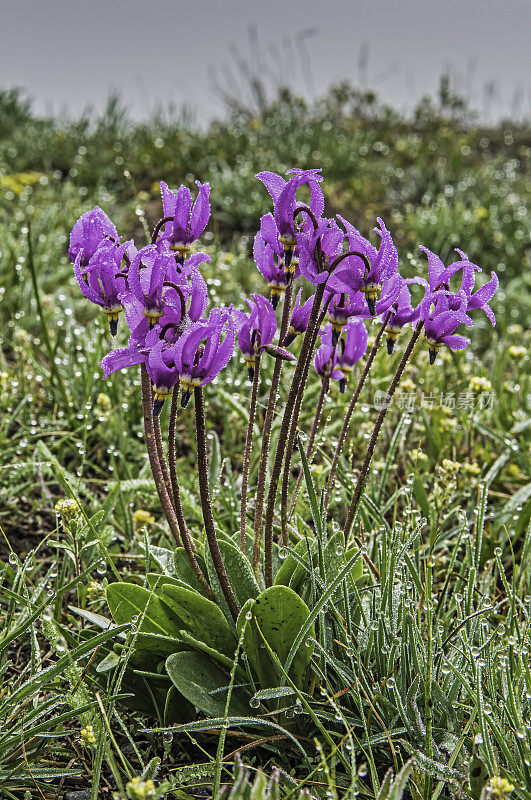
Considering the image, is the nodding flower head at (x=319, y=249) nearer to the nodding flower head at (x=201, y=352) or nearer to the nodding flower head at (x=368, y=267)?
the nodding flower head at (x=368, y=267)

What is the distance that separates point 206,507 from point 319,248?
631 mm

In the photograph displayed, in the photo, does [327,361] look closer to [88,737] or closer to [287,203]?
[287,203]

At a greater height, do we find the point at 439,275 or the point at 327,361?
the point at 439,275

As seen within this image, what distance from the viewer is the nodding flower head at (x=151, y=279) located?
4.92 ft

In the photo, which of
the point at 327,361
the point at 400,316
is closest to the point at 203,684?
the point at 327,361

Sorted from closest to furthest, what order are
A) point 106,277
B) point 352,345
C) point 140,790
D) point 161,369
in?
point 140,790
point 161,369
point 106,277
point 352,345

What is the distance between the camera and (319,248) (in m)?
1.59

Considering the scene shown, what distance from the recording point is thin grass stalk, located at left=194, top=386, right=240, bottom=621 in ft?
5.02

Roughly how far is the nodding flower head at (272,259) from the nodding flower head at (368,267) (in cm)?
15

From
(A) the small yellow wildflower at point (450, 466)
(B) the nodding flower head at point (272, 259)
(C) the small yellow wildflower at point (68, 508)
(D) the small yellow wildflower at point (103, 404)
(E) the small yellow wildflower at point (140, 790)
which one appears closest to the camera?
(E) the small yellow wildflower at point (140, 790)

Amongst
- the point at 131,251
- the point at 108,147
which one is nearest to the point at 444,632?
the point at 131,251

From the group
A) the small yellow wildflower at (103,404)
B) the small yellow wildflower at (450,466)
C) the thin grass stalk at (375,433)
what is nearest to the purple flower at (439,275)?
the thin grass stalk at (375,433)

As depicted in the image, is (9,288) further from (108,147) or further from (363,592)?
(108,147)

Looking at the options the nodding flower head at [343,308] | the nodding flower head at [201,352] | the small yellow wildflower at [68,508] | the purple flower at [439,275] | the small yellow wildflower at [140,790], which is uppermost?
the purple flower at [439,275]
